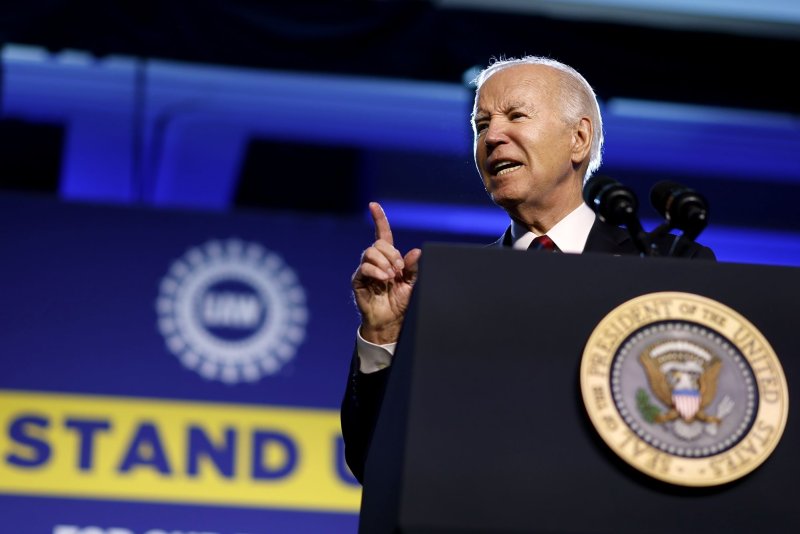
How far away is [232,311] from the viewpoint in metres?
3.82

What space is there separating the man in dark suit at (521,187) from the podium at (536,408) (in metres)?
0.35

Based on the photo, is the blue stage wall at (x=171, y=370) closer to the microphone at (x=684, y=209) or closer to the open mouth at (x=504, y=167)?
the open mouth at (x=504, y=167)

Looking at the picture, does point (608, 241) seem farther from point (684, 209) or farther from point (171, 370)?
point (171, 370)

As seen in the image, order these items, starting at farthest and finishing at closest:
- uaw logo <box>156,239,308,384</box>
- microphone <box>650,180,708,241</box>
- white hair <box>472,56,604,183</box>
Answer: uaw logo <box>156,239,308,384</box> → white hair <box>472,56,604,183</box> → microphone <box>650,180,708,241</box>

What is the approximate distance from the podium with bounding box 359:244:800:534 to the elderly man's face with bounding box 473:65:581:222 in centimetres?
61

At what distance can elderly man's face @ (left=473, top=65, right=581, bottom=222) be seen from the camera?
1.89 m

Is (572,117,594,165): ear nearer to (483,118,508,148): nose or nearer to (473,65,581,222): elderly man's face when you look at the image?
(473,65,581,222): elderly man's face

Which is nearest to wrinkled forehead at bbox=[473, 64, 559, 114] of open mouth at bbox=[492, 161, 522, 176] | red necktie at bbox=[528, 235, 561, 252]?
open mouth at bbox=[492, 161, 522, 176]

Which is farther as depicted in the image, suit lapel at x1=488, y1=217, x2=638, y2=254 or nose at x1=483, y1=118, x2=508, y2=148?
A: nose at x1=483, y1=118, x2=508, y2=148

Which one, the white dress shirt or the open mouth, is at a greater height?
the open mouth

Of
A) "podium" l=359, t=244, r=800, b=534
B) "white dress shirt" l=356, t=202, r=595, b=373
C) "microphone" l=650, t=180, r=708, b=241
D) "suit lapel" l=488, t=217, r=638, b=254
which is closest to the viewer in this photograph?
Answer: "podium" l=359, t=244, r=800, b=534

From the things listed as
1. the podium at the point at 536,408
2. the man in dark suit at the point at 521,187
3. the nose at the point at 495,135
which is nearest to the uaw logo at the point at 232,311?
the man in dark suit at the point at 521,187

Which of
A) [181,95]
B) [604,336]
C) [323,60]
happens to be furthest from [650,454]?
[181,95]

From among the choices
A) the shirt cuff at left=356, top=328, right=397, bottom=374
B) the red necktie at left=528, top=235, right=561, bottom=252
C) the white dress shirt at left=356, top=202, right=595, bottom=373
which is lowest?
the shirt cuff at left=356, top=328, right=397, bottom=374
